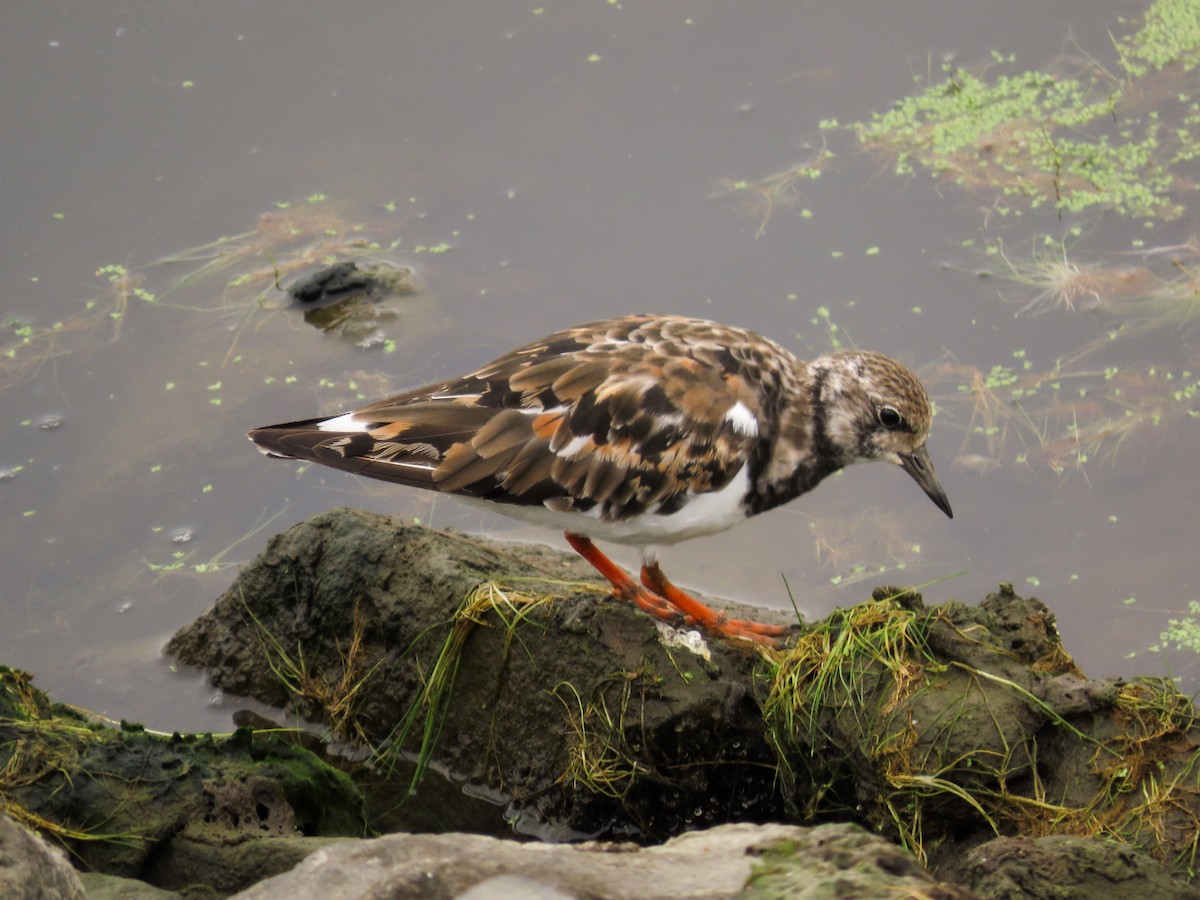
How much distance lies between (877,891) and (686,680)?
60.6 inches

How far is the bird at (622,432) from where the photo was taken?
4.30 metres

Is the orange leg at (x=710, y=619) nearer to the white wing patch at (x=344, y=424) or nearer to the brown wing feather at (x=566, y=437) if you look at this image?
the brown wing feather at (x=566, y=437)

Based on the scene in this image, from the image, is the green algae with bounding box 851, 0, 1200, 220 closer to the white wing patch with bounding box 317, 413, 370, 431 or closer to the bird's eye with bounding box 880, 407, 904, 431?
the bird's eye with bounding box 880, 407, 904, 431

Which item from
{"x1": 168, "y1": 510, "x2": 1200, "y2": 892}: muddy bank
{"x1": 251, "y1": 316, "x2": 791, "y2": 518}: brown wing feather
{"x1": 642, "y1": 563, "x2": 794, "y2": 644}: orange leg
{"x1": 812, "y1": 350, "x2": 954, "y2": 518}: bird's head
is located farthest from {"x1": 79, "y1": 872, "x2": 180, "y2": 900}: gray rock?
{"x1": 812, "y1": 350, "x2": 954, "y2": 518}: bird's head

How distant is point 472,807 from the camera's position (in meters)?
4.34

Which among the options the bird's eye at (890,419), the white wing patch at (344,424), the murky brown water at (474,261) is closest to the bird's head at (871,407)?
the bird's eye at (890,419)

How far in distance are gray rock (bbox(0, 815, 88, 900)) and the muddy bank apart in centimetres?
168

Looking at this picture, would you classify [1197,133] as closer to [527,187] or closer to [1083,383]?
[1083,383]

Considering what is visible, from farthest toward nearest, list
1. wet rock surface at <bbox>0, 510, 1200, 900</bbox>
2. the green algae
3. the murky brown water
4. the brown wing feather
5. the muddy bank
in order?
the green algae → the murky brown water → the brown wing feather → the muddy bank → wet rock surface at <bbox>0, 510, 1200, 900</bbox>

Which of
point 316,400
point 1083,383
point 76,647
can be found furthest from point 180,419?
point 1083,383

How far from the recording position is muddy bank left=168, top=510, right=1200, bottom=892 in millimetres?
3662

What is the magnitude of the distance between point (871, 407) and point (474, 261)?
308 centimetres

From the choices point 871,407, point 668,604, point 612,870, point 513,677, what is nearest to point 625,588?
point 668,604

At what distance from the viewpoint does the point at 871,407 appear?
4.61 m
